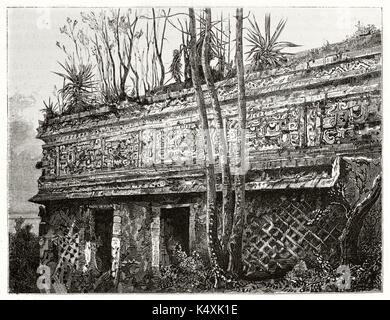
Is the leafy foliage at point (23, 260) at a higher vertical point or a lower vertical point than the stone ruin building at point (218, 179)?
lower

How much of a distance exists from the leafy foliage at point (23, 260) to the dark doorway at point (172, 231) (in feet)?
4.34

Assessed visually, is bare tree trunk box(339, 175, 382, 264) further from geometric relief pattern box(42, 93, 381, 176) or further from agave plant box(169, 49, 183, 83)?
agave plant box(169, 49, 183, 83)

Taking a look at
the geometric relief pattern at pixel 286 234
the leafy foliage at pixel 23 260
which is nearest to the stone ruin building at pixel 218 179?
the geometric relief pattern at pixel 286 234

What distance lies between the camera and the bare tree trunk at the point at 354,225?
6.62 m

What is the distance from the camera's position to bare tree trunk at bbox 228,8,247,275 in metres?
6.80

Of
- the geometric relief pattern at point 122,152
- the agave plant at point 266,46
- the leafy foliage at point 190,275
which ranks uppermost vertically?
the agave plant at point 266,46

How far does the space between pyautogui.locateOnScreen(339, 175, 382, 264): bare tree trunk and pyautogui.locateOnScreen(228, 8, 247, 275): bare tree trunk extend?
101 centimetres

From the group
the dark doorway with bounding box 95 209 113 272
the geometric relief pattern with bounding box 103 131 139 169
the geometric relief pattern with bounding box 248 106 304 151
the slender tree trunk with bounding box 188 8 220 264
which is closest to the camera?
the geometric relief pattern with bounding box 248 106 304 151

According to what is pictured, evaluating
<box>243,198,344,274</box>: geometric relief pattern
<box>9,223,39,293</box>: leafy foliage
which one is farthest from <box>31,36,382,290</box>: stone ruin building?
<box>9,223,39,293</box>: leafy foliage

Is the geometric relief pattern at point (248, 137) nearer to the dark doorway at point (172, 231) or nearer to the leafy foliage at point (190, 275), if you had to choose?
the dark doorway at point (172, 231)

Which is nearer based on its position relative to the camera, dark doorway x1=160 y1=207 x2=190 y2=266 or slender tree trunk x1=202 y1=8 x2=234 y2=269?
slender tree trunk x1=202 y1=8 x2=234 y2=269

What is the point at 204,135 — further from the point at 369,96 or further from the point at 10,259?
the point at 10,259

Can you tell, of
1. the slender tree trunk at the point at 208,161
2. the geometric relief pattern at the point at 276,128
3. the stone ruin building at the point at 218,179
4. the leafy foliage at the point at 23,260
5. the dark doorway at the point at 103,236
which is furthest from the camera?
the dark doorway at the point at 103,236

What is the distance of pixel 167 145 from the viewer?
712 cm
